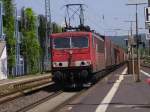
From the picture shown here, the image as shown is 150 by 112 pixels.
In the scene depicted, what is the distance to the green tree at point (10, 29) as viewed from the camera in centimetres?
6259

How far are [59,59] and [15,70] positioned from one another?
37575 millimetres

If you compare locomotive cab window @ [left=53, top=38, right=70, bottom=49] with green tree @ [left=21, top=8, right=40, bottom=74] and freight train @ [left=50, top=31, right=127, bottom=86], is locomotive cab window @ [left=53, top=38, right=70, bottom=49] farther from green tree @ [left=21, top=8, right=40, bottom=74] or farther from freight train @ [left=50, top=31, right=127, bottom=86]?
green tree @ [left=21, top=8, right=40, bottom=74]

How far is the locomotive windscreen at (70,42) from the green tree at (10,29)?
31794 mm

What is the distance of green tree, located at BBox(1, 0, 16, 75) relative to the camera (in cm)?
6259

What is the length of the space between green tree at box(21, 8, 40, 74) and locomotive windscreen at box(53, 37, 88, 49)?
131ft

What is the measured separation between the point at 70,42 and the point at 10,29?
107 feet

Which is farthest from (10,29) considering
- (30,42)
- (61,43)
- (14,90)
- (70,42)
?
(70,42)

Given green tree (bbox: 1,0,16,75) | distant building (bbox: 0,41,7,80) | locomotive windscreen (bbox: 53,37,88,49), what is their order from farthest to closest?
green tree (bbox: 1,0,16,75) < distant building (bbox: 0,41,7,80) < locomotive windscreen (bbox: 53,37,88,49)

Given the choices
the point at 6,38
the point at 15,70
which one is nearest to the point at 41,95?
the point at 6,38

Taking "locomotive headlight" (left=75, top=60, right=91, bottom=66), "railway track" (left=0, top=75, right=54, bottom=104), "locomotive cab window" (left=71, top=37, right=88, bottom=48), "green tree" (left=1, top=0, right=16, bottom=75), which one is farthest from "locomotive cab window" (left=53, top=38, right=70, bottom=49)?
"green tree" (left=1, top=0, right=16, bottom=75)

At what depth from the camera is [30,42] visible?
7088cm

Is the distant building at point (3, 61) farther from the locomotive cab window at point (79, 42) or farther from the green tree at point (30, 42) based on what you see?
the locomotive cab window at point (79, 42)

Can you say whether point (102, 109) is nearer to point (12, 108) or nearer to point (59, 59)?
point (12, 108)

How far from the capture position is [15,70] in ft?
221
